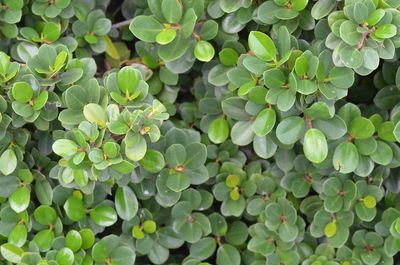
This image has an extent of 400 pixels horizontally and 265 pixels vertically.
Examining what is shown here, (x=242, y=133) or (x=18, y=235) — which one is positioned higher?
(x=242, y=133)

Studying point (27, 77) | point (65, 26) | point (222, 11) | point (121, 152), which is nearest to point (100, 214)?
point (121, 152)

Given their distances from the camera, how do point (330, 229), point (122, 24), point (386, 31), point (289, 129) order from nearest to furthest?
1. point (386, 31)
2. point (289, 129)
3. point (330, 229)
4. point (122, 24)

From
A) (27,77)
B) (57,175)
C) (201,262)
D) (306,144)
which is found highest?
(27,77)

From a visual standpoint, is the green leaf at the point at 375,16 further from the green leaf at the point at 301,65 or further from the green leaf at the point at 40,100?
the green leaf at the point at 40,100

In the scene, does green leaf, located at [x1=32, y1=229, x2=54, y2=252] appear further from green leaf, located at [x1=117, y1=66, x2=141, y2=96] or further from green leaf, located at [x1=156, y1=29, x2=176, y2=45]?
green leaf, located at [x1=156, y1=29, x2=176, y2=45]

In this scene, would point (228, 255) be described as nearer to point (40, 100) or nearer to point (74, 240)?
point (74, 240)


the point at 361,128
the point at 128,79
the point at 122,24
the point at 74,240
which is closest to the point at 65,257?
the point at 74,240

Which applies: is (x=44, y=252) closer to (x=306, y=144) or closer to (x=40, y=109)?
(x=40, y=109)
